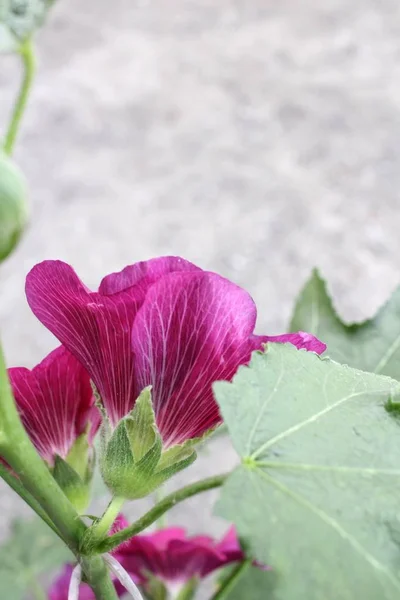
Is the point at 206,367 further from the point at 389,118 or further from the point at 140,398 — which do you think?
the point at 389,118

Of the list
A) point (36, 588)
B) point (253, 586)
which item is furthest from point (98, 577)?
point (36, 588)

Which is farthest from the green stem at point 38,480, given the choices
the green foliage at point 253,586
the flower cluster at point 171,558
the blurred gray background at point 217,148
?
the blurred gray background at point 217,148

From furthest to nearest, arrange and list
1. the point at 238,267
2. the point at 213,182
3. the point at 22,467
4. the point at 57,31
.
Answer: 1. the point at 57,31
2. the point at 213,182
3. the point at 238,267
4. the point at 22,467

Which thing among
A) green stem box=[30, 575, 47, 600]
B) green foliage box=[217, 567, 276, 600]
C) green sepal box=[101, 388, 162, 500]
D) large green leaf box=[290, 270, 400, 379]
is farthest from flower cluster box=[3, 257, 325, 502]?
green stem box=[30, 575, 47, 600]

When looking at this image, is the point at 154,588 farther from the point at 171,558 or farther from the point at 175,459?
the point at 175,459

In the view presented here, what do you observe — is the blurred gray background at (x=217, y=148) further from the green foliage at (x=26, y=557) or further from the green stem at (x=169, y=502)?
the green stem at (x=169, y=502)

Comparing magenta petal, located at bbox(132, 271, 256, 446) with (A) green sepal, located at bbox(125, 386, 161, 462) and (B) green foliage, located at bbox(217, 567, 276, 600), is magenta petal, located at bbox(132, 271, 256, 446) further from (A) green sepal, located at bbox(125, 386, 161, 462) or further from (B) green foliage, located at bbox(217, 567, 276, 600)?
(B) green foliage, located at bbox(217, 567, 276, 600)

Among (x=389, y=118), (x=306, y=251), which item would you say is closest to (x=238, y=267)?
(x=306, y=251)
